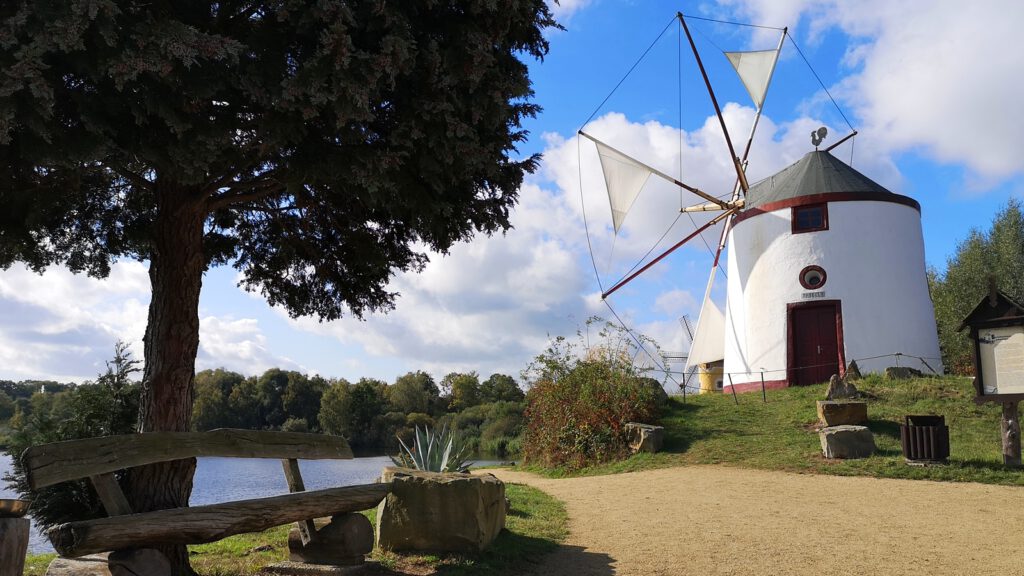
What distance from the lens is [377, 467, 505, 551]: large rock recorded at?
6.52 m

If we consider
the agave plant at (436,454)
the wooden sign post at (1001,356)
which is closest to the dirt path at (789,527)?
the agave plant at (436,454)

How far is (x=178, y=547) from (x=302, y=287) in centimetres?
424

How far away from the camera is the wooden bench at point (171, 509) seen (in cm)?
404

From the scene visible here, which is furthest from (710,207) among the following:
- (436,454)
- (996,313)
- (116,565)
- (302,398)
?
(302,398)

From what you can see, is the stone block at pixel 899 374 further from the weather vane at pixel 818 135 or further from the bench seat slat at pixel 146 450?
the bench seat slat at pixel 146 450

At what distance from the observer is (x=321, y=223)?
8.50 m

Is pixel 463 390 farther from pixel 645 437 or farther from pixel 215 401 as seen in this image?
pixel 645 437

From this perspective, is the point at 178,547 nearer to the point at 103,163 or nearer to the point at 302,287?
the point at 103,163

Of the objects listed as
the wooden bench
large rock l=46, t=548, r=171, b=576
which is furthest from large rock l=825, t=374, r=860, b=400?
large rock l=46, t=548, r=171, b=576

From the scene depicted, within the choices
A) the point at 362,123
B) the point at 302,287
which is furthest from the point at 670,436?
the point at 362,123

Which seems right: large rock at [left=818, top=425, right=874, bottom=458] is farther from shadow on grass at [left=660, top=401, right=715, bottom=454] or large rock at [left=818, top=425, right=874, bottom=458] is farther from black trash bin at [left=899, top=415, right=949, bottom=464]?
shadow on grass at [left=660, top=401, right=715, bottom=454]

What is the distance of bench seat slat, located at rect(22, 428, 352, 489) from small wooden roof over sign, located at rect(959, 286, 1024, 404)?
461 inches

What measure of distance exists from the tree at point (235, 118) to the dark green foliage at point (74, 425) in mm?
1283

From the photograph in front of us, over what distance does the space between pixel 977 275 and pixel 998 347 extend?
2368 centimetres
